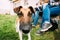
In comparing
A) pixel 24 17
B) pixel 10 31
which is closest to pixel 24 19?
pixel 24 17

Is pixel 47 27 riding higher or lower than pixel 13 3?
lower

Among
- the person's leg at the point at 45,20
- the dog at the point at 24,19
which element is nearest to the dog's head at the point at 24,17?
the dog at the point at 24,19

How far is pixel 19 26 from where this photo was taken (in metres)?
2.38

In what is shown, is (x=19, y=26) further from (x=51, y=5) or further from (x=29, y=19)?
(x=51, y=5)

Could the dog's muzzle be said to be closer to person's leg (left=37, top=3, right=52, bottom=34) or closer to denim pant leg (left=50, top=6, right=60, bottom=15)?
person's leg (left=37, top=3, right=52, bottom=34)

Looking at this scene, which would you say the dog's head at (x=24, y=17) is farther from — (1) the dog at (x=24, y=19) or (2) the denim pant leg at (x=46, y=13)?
(2) the denim pant leg at (x=46, y=13)

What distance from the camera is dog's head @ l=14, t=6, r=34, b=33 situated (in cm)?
235

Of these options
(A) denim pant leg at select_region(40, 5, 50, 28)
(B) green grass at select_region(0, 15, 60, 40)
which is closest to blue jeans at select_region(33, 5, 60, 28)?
(A) denim pant leg at select_region(40, 5, 50, 28)

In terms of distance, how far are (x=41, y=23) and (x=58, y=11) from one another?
167 millimetres

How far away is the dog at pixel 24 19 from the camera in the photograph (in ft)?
7.70

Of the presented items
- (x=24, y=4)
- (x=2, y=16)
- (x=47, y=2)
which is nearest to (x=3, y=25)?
(x=2, y=16)

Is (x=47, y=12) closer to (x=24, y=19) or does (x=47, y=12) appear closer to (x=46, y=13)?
(x=46, y=13)

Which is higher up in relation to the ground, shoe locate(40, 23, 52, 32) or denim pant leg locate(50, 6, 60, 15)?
denim pant leg locate(50, 6, 60, 15)

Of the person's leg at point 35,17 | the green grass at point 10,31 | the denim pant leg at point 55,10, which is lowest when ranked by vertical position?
the green grass at point 10,31
